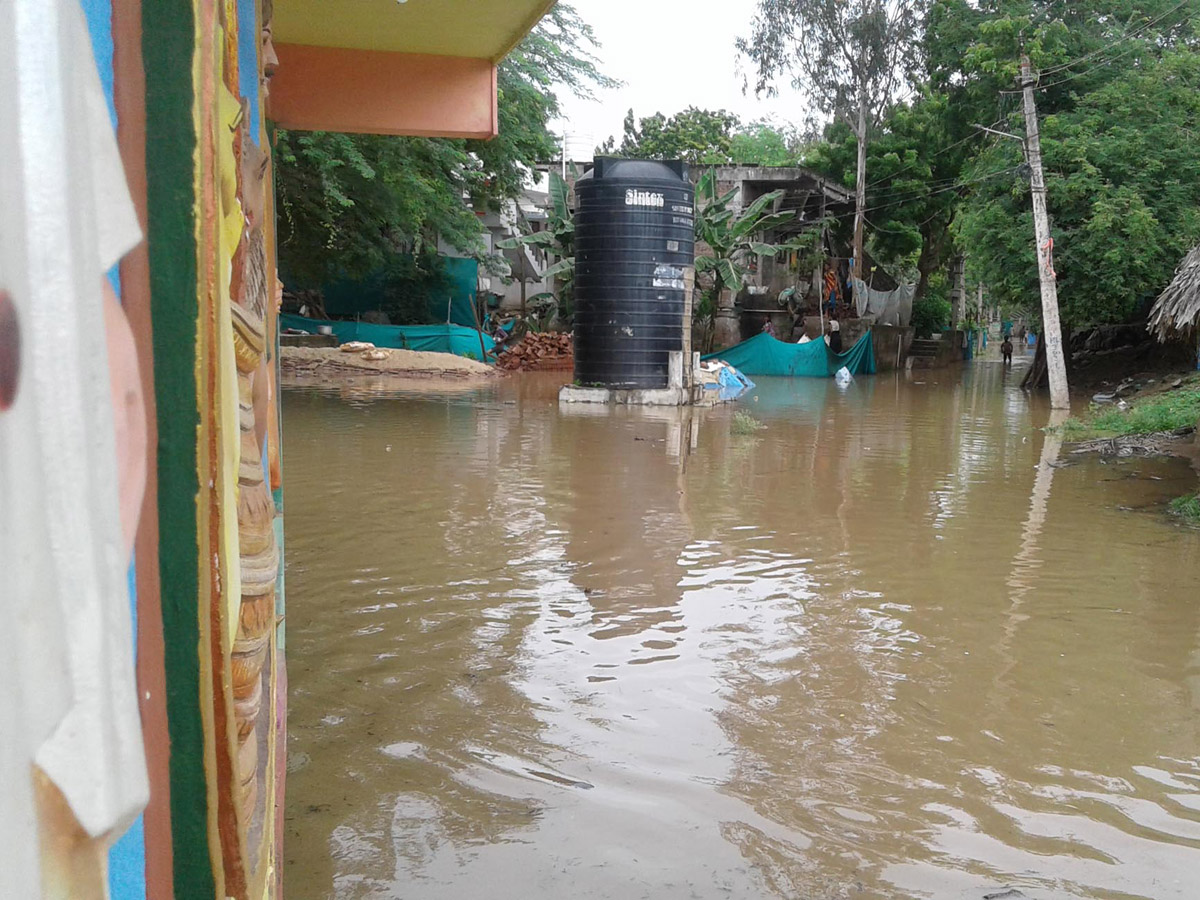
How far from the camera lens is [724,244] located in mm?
26500

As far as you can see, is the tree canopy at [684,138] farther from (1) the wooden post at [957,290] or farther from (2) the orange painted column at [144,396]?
(2) the orange painted column at [144,396]

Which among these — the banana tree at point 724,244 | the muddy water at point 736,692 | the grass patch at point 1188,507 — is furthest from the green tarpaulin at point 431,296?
the grass patch at point 1188,507

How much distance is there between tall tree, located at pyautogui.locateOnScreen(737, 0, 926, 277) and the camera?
103ft

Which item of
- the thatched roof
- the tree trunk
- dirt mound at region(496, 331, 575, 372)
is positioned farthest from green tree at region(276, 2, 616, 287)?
the tree trunk

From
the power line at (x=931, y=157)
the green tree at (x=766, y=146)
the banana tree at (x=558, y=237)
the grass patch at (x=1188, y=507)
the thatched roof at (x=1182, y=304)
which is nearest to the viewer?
the grass patch at (x=1188, y=507)

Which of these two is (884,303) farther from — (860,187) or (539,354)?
(539,354)

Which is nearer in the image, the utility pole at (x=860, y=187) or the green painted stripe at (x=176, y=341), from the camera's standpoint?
the green painted stripe at (x=176, y=341)

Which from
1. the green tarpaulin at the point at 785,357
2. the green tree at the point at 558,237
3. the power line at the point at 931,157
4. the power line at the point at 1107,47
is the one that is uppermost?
the power line at the point at 1107,47

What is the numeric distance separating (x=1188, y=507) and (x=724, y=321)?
22.6 m

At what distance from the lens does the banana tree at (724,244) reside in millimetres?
26266

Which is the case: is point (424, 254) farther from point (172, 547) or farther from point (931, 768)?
point (172, 547)

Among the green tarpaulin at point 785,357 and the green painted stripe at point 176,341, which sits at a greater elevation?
the green painted stripe at point 176,341

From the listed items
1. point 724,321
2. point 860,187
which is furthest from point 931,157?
point 724,321

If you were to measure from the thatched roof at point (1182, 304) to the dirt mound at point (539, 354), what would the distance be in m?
15.3
